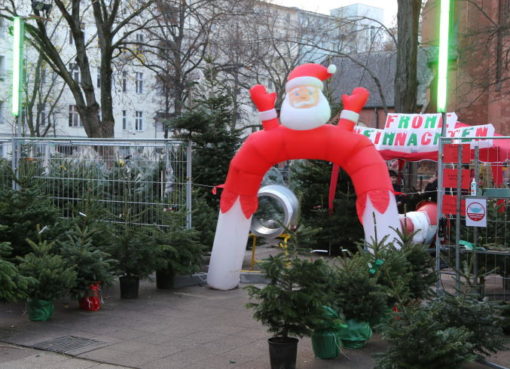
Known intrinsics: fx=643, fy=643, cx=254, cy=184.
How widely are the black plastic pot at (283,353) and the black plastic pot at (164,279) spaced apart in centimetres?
447

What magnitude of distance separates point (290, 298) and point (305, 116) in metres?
3.97

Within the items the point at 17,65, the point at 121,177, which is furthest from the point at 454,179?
the point at 17,65

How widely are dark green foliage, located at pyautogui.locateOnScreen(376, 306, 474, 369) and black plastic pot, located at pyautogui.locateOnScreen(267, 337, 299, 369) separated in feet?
3.34

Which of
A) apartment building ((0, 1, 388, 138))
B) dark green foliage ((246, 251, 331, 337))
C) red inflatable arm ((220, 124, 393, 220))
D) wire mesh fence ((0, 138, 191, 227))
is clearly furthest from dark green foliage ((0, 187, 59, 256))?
apartment building ((0, 1, 388, 138))

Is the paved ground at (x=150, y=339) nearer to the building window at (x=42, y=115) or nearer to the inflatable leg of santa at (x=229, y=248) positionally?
the inflatable leg of santa at (x=229, y=248)

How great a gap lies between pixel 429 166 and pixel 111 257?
2643cm

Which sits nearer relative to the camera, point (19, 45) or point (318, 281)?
point (318, 281)

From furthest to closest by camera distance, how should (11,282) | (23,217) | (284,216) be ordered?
(284,216), (23,217), (11,282)

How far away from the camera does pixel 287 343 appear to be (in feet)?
20.0

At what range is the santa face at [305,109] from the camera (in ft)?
30.4

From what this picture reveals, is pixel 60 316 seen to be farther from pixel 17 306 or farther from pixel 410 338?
pixel 410 338

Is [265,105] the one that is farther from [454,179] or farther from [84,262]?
[84,262]

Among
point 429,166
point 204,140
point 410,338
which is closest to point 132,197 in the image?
point 204,140

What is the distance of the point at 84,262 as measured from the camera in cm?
842
